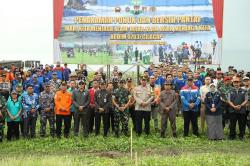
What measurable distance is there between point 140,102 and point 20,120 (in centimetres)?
370

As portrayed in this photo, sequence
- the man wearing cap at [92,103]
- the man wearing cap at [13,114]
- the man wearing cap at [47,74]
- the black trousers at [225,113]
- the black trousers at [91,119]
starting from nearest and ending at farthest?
1. the man wearing cap at [13,114]
2. the black trousers at [225,113]
3. the man wearing cap at [92,103]
4. the black trousers at [91,119]
5. the man wearing cap at [47,74]

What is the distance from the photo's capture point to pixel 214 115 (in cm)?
1423

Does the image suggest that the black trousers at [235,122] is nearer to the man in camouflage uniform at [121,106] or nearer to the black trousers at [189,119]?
the black trousers at [189,119]

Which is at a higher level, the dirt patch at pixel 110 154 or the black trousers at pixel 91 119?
the black trousers at pixel 91 119

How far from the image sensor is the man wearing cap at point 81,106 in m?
14.2

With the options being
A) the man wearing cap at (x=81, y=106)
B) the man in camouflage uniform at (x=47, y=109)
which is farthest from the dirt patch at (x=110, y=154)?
the man in camouflage uniform at (x=47, y=109)

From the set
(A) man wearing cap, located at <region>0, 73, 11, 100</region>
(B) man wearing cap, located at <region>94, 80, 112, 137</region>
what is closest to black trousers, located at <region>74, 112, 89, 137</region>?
(B) man wearing cap, located at <region>94, 80, 112, 137</region>

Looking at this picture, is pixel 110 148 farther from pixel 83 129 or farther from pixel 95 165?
pixel 95 165

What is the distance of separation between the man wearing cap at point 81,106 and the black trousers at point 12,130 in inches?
70.0

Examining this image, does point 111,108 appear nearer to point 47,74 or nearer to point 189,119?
point 189,119

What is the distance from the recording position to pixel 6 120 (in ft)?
45.8

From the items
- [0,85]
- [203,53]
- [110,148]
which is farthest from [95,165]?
[203,53]

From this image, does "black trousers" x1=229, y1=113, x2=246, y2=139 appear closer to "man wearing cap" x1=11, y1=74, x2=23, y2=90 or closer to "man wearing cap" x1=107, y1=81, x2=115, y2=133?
"man wearing cap" x1=107, y1=81, x2=115, y2=133

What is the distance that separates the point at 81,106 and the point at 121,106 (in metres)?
1.24
